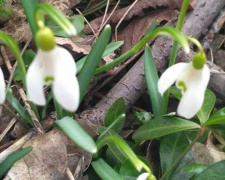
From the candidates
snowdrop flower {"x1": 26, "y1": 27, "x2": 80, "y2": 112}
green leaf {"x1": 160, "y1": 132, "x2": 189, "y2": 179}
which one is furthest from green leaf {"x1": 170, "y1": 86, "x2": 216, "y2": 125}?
snowdrop flower {"x1": 26, "y1": 27, "x2": 80, "y2": 112}

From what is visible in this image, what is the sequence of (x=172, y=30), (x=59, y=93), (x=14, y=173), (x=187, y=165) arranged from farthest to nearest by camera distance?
(x=187, y=165) → (x=14, y=173) → (x=172, y=30) → (x=59, y=93)

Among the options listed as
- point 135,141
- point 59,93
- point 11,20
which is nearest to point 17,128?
point 135,141

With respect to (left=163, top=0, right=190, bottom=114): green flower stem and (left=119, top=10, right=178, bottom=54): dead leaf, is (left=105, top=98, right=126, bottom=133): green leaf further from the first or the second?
(left=119, top=10, right=178, bottom=54): dead leaf

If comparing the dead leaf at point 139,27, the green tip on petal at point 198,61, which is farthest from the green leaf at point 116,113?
the green tip on petal at point 198,61

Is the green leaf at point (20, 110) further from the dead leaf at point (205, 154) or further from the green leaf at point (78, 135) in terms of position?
the dead leaf at point (205, 154)

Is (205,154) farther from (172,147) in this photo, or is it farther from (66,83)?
(66,83)

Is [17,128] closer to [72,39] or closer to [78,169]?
[78,169]

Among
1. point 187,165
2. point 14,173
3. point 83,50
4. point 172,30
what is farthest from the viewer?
point 83,50
